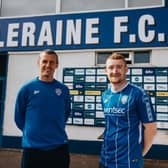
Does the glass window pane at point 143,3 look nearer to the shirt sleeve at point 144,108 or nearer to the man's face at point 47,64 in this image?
the man's face at point 47,64

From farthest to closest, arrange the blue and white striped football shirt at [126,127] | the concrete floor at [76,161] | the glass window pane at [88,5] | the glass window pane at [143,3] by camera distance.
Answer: the glass window pane at [88,5]
the glass window pane at [143,3]
the concrete floor at [76,161]
the blue and white striped football shirt at [126,127]

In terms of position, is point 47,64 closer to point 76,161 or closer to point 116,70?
point 116,70

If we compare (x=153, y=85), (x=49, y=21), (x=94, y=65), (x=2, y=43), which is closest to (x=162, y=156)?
(x=153, y=85)

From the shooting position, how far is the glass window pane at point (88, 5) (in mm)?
6379

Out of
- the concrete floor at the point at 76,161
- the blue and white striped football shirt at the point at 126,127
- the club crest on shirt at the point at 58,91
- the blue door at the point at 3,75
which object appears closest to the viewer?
the blue and white striped football shirt at the point at 126,127

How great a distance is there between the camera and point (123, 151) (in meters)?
2.37

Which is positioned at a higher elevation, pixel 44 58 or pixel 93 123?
pixel 44 58

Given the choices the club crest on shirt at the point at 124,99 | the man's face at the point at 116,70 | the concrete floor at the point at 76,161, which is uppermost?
the man's face at the point at 116,70

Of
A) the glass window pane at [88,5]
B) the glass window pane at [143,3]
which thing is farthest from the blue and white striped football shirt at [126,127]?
the glass window pane at [88,5]

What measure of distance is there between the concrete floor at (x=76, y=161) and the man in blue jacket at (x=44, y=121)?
3165mm

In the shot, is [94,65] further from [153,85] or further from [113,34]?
[153,85]

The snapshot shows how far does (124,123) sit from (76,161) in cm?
379

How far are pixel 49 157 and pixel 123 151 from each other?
2.23 ft

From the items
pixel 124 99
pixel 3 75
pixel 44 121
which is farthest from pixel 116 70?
pixel 3 75
